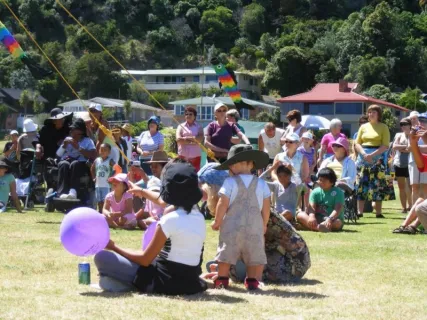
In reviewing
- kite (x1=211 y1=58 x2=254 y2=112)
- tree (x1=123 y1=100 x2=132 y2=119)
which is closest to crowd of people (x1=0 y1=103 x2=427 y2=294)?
kite (x1=211 y1=58 x2=254 y2=112)

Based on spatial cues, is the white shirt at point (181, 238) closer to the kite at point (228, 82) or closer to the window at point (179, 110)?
the kite at point (228, 82)

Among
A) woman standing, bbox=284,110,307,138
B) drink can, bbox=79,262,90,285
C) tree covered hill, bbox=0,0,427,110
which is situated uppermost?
tree covered hill, bbox=0,0,427,110

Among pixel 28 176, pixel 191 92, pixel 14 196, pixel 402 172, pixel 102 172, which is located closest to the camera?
pixel 102 172

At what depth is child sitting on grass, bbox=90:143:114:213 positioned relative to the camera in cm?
1357

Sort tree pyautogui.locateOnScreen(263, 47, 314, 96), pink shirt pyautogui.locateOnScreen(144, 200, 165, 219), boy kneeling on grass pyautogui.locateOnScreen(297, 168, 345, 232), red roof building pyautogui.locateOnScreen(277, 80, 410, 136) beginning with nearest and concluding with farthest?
pink shirt pyautogui.locateOnScreen(144, 200, 165, 219), boy kneeling on grass pyautogui.locateOnScreen(297, 168, 345, 232), red roof building pyautogui.locateOnScreen(277, 80, 410, 136), tree pyautogui.locateOnScreen(263, 47, 314, 96)

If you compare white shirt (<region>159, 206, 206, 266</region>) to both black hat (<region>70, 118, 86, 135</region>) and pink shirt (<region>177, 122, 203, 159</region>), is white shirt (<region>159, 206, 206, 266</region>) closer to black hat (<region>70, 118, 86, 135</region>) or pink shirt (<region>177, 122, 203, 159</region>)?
black hat (<region>70, 118, 86, 135</region>)

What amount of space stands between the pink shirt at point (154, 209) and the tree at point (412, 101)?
2969 inches

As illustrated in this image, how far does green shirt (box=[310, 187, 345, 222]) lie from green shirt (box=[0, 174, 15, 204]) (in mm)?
5390

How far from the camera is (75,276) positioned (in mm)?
7641

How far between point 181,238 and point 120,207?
18.0 feet

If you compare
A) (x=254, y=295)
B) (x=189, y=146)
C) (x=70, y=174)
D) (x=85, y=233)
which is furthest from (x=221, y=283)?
(x=189, y=146)

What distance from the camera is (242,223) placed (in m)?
7.29

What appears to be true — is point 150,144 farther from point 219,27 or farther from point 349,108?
point 219,27

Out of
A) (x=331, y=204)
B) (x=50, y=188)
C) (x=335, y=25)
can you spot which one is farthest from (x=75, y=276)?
(x=335, y=25)
